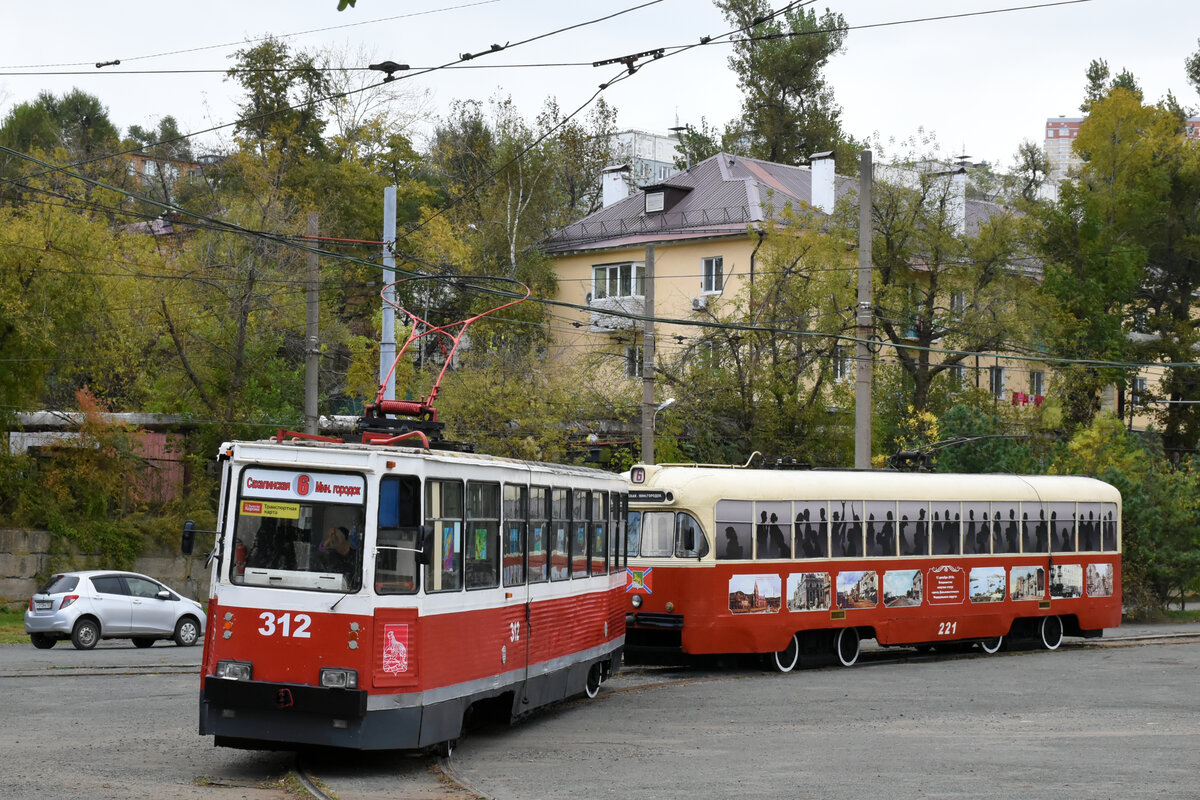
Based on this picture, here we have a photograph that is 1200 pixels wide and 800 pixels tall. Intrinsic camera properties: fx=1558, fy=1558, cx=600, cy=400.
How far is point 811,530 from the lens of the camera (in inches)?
933

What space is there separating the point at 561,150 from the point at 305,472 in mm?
53257

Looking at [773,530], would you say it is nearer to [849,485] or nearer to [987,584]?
[849,485]

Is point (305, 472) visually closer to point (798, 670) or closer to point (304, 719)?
point (304, 719)

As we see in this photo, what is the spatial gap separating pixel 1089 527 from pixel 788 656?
9.01 m

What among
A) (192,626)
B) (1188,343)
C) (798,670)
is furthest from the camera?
(1188,343)

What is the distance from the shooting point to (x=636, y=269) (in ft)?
186

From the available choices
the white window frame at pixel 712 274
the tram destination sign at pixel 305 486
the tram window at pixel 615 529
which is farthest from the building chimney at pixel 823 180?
the tram destination sign at pixel 305 486

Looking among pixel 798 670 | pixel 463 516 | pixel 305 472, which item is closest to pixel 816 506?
pixel 798 670

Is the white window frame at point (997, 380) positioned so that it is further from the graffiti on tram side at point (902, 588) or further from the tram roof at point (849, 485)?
the graffiti on tram side at point (902, 588)

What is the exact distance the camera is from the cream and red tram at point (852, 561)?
2239cm

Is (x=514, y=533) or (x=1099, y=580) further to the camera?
(x=1099, y=580)

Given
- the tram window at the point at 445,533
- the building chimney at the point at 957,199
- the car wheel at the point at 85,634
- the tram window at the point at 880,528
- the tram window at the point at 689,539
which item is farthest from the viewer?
the building chimney at the point at 957,199

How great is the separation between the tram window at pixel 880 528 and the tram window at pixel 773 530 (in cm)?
188

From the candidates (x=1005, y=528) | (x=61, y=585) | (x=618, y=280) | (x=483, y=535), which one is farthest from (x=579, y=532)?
(x=618, y=280)
